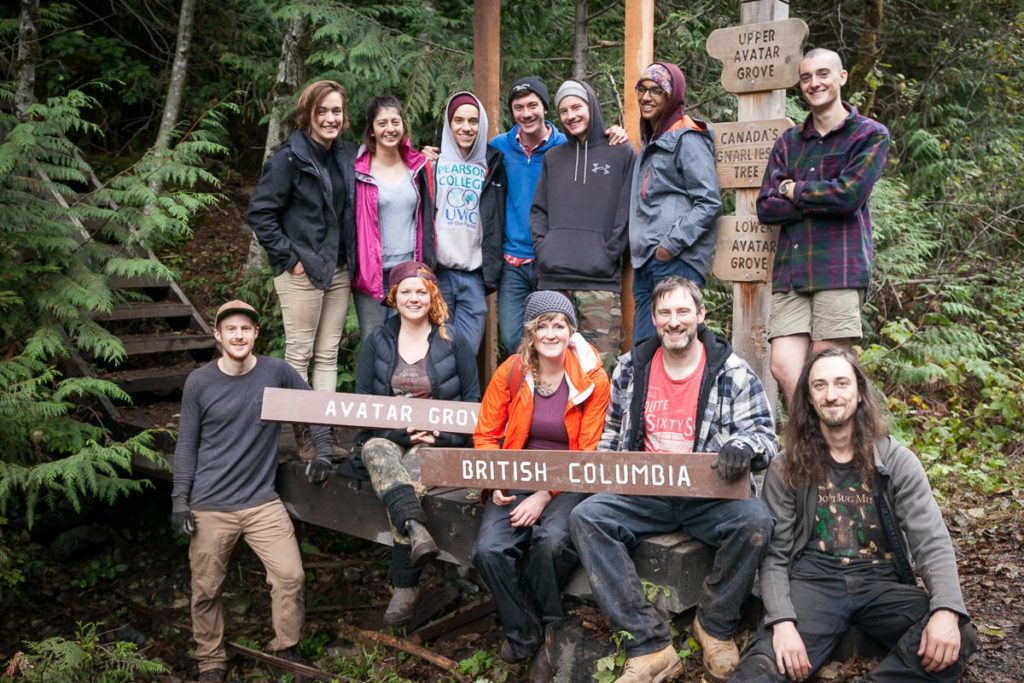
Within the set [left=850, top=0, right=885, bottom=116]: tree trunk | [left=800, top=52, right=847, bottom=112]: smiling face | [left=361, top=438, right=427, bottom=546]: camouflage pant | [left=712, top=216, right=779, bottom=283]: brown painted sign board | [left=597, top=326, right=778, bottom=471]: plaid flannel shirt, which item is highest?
[left=850, top=0, right=885, bottom=116]: tree trunk

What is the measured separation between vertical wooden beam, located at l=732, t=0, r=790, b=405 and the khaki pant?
309 centimetres

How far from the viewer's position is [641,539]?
464 cm

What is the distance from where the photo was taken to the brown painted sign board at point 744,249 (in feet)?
18.0

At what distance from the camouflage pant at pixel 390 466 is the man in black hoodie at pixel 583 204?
1388 millimetres

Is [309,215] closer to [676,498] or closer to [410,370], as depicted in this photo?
[410,370]

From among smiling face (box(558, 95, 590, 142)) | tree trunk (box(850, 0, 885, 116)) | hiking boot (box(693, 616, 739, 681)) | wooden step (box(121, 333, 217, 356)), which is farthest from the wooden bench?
tree trunk (box(850, 0, 885, 116))

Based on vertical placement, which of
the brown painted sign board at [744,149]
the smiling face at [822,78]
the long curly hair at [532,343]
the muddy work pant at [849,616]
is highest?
the smiling face at [822,78]

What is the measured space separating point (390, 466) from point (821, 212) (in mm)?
2839

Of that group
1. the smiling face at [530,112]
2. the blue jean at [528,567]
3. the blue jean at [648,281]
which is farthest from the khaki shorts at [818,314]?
the smiling face at [530,112]

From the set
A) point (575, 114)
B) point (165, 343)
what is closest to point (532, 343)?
point (575, 114)

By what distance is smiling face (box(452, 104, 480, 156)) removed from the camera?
20.3 feet

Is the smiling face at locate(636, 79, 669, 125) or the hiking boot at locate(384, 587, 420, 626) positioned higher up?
the smiling face at locate(636, 79, 669, 125)

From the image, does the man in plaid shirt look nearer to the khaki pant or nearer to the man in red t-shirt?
the man in red t-shirt

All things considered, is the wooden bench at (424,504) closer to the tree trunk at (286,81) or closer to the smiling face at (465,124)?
the smiling face at (465,124)
